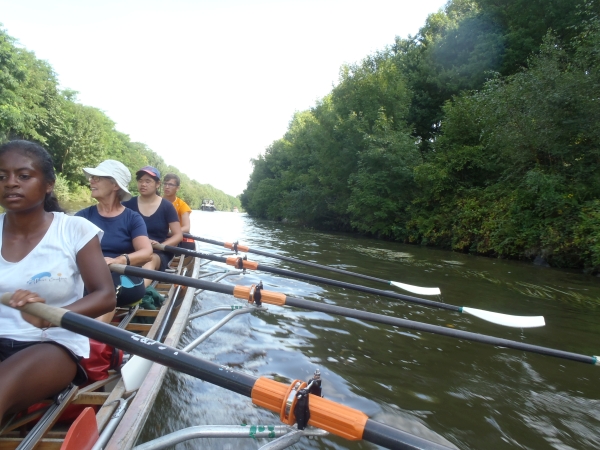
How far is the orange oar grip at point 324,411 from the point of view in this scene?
1237 mm

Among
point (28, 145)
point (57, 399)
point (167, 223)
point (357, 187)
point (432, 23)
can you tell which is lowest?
point (57, 399)

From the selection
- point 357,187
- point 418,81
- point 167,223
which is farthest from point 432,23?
point 167,223

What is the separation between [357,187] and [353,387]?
61.1 feet

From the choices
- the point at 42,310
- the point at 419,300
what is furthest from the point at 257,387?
the point at 419,300

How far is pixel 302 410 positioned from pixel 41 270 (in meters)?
1.38

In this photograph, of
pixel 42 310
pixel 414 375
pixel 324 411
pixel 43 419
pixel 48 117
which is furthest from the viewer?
pixel 48 117

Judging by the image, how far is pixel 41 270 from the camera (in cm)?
183

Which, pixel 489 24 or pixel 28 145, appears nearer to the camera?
pixel 28 145

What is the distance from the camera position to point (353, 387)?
3146mm

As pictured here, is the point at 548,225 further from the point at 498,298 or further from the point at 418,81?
the point at 418,81

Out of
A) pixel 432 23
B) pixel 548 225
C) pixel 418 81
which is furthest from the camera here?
pixel 432 23

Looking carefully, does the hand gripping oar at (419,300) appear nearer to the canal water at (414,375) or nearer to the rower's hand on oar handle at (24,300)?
the canal water at (414,375)

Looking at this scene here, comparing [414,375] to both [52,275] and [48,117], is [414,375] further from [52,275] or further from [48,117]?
[48,117]

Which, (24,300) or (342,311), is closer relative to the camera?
(24,300)
